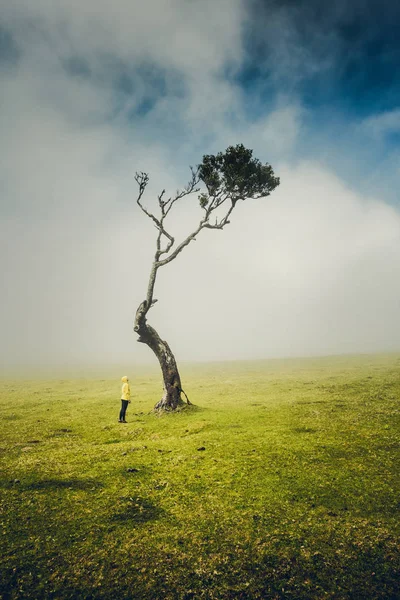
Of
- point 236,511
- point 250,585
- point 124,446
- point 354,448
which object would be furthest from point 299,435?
point 250,585

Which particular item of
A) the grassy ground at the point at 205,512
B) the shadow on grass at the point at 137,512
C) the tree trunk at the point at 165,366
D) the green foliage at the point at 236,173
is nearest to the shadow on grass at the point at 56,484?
the grassy ground at the point at 205,512

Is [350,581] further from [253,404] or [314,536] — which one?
[253,404]

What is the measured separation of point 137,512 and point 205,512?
A: 6.10 feet

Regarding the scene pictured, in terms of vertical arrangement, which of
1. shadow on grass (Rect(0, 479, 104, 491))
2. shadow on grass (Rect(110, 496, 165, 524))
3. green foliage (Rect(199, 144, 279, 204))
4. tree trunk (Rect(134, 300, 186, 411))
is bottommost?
shadow on grass (Rect(110, 496, 165, 524))

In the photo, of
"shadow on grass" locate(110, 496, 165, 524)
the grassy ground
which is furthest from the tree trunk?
"shadow on grass" locate(110, 496, 165, 524)

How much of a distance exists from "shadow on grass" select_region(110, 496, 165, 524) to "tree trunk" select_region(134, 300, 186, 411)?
11877 millimetres

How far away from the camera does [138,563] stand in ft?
20.5

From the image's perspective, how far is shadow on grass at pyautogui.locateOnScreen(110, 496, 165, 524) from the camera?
25.7 ft

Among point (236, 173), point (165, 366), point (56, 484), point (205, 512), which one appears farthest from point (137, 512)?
point (236, 173)

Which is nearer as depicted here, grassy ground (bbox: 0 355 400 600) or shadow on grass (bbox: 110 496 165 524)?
grassy ground (bbox: 0 355 400 600)

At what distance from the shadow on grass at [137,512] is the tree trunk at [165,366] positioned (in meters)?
11.9

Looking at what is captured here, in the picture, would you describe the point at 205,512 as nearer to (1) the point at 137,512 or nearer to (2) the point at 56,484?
(1) the point at 137,512

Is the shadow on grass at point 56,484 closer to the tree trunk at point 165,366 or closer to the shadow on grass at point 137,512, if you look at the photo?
the shadow on grass at point 137,512

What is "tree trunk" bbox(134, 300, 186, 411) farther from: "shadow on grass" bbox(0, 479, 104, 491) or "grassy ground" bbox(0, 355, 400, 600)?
"shadow on grass" bbox(0, 479, 104, 491)
